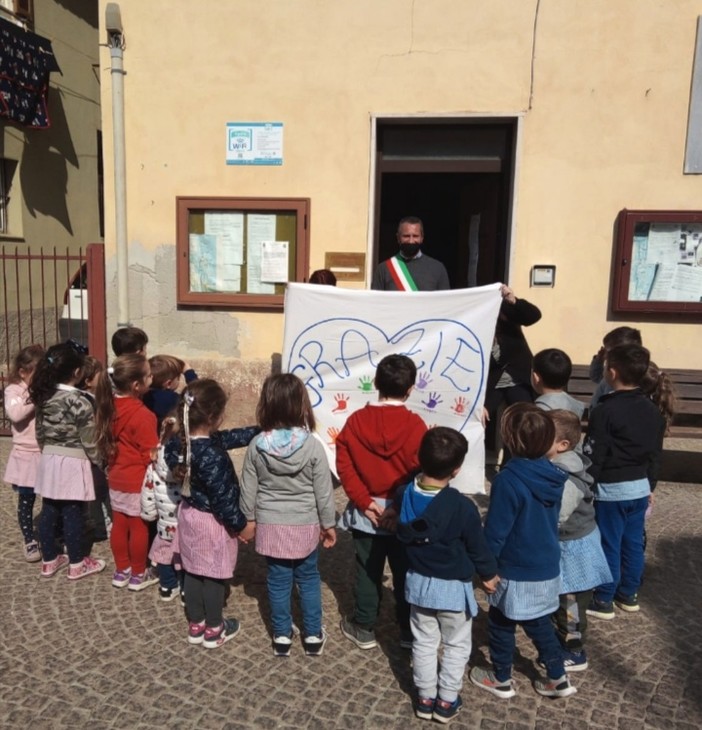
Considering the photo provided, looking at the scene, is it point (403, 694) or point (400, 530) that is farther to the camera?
point (403, 694)

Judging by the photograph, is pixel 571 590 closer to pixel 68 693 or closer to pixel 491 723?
pixel 491 723

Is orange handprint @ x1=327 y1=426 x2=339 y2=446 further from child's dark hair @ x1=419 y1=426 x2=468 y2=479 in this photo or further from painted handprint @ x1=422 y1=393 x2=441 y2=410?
child's dark hair @ x1=419 y1=426 x2=468 y2=479

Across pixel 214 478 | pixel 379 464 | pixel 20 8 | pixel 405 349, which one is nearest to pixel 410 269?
pixel 405 349

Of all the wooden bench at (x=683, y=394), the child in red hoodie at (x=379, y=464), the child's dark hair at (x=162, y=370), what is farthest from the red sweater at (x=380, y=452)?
the wooden bench at (x=683, y=394)

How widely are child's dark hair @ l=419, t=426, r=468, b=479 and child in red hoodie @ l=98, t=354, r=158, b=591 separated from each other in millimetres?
1579

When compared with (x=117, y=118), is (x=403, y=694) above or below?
below

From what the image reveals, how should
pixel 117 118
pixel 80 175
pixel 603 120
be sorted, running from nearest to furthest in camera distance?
pixel 603 120 < pixel 117 118 < pixel 80 175

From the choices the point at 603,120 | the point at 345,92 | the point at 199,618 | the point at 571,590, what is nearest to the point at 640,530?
the point at 571,590

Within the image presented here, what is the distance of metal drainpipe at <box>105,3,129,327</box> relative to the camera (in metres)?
5.67

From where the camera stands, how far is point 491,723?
2.43 m

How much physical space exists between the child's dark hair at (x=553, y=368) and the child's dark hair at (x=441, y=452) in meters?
1.06

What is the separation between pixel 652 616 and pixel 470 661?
3.62 ft

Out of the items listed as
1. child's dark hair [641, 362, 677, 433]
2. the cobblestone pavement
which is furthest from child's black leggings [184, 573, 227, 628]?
child's dark hair [641, 362, 677, 433]

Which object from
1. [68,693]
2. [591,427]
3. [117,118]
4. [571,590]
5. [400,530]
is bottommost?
[68,693]
